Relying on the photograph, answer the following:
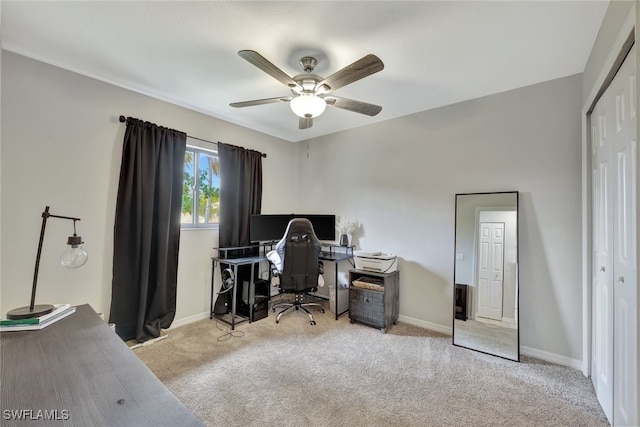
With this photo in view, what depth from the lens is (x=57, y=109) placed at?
2219mm

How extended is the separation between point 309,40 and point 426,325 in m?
3.10

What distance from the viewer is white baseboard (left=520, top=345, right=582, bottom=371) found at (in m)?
2.24

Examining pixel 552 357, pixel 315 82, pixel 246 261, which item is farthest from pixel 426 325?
pixel 315 82

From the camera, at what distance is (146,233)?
8.53ft

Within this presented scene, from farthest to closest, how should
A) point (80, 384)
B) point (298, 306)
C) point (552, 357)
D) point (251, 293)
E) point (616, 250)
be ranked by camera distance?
point (298, 306) → point (251, 293) → point (552, 357) → point (616, 250) → point (80, 384)

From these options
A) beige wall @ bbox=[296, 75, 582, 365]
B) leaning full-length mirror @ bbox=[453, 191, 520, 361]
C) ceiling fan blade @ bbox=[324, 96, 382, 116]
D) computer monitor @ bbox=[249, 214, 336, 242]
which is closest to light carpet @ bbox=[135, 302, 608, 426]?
Answer: leaning full-length mirror @ bbox=[453, 191, 520, 361]

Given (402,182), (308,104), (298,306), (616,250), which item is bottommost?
(298,306)

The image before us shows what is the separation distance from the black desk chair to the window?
1.05m

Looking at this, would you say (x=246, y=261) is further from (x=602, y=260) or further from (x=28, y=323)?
(x=602, y=260)

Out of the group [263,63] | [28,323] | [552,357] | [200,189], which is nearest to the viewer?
[28,323]

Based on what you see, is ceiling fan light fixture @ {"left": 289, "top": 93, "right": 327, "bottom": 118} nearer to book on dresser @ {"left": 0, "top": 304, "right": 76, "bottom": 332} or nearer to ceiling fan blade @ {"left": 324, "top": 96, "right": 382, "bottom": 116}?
ceiling fan blade @ {"left": 324, "top": 96, "right": 382, "bottom": 116}

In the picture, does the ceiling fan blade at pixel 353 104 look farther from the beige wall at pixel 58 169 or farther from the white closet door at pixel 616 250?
the beige wall at pixel 58 169

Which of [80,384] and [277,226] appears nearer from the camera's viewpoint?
[80,384]

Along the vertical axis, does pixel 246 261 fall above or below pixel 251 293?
above
